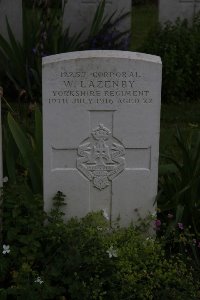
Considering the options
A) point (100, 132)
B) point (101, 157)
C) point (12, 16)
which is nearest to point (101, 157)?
point (101, 157)

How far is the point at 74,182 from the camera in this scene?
4043 mm

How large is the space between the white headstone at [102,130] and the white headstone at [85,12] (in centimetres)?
442

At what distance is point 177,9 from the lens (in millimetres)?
8133

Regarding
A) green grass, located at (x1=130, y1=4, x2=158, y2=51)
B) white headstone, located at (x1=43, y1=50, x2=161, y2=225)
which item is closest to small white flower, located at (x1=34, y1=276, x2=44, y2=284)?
white headstone, located at (x1=43, y1=50, x2=161, y2=225)

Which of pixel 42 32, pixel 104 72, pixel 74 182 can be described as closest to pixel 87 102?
pixel 104 72

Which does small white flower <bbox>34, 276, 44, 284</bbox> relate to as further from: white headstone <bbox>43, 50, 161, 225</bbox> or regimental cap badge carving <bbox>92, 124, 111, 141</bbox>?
regimental cap badge carving <bbox>92, 124, 111, 141</bbox>

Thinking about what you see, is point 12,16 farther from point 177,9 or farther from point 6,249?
point 6,249

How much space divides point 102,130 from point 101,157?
163 millimetres

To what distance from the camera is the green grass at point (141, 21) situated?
11675 millimetres

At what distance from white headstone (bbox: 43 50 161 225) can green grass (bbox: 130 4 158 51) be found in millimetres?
6911

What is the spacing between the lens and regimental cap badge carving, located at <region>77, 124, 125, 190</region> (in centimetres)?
395

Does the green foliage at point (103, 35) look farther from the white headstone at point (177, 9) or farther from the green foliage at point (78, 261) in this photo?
the green foliage at point (78, 261)

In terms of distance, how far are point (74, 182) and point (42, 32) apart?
3753 mm

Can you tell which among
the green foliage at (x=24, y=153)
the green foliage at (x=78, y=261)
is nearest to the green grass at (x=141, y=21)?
the green foliage at (x=24, y=153)
